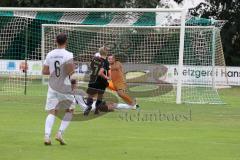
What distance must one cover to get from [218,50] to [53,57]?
56.8ft

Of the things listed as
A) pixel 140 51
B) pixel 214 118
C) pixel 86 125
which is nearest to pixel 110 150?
pixel 86 125

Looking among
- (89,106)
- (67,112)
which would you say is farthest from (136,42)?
(67,112)

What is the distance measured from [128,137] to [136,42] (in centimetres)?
1737

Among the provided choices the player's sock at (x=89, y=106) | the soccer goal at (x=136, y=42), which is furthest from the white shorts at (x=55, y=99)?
the soccer goal at (x=136, y=42)

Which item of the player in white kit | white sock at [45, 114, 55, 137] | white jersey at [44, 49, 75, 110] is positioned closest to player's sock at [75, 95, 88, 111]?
the player in white kit

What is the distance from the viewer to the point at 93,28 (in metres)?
28.8

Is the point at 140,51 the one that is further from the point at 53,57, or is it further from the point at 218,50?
the point at 53,57

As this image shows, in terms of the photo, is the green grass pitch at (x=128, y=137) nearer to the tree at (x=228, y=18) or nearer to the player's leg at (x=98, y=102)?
the player's leg at (x=98, y=102)

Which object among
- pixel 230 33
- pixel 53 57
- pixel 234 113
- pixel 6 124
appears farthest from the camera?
pixel 230 33

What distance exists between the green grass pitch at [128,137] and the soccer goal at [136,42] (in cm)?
558

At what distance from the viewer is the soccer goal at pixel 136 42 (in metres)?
25.6

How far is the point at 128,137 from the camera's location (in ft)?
45.4

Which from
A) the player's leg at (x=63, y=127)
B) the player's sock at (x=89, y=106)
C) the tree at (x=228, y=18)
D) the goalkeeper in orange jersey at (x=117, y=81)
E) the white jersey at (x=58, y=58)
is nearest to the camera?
the player's leg at (x=63, y=127)

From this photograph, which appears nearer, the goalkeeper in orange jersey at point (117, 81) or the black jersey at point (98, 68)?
the black jersey at point (98, 68)
